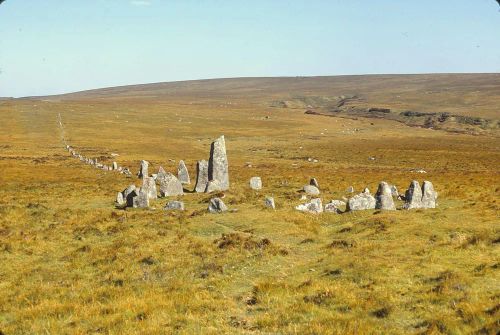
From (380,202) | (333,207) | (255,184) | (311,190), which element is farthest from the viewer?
(255,184)

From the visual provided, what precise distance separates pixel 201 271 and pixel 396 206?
17624mm

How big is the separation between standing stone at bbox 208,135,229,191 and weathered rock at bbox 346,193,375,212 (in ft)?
36.7

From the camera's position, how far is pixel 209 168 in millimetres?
36938

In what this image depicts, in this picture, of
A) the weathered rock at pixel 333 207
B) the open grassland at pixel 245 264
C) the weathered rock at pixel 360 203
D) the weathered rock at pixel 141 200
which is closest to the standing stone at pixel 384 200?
the weathered rock at pixel 360 203

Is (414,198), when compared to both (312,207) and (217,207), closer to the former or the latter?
(312,207)

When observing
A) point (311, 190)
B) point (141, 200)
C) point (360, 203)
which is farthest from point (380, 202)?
point (141, 200)

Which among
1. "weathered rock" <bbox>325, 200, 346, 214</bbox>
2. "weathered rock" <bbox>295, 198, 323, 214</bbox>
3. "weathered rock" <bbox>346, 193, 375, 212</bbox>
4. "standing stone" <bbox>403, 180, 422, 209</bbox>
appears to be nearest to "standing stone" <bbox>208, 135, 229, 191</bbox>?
"weathered rock" <bbox>295, 198, 323, 214</bbox>

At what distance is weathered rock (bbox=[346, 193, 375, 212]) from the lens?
28.1 meters

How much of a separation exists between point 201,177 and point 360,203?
518 inches

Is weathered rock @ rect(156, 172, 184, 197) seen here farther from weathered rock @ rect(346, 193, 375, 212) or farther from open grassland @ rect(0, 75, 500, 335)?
weathered rock @ rect(346, 193, 375, 212)

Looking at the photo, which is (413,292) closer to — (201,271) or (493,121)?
(201,271)

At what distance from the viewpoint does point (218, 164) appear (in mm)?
36469

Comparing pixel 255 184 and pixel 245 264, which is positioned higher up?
pixel 245 264

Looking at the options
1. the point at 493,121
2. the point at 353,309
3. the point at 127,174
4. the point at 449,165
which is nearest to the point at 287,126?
the point at 493,121
